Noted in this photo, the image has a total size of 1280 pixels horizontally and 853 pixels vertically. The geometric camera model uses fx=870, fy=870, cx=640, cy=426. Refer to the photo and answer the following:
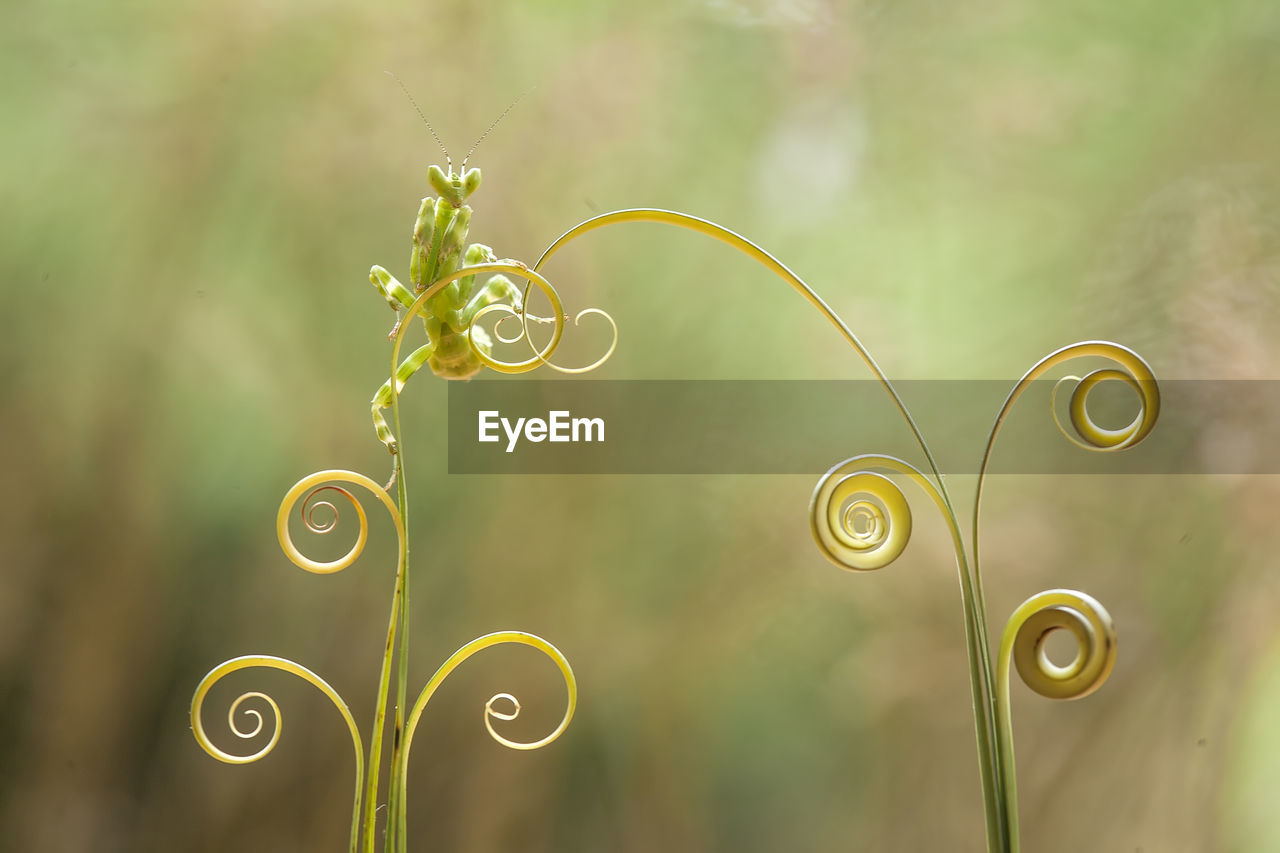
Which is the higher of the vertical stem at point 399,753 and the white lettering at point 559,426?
the white lettering at point 559,426

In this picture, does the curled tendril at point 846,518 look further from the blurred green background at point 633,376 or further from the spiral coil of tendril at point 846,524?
the blurred green background at point 633,376

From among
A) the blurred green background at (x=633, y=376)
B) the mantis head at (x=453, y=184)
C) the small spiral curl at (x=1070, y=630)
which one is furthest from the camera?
the blurred green background at (x=633, y=376)

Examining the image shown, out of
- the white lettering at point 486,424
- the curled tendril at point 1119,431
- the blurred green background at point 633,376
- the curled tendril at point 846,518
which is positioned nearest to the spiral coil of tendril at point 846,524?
the curled tendril at point 846,518

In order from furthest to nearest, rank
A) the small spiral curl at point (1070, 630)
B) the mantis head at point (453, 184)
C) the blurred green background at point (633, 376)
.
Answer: the blurred green background at point (633, 376), the mantis head at point (453, 184), the small spiral curl at point (1070, 630)

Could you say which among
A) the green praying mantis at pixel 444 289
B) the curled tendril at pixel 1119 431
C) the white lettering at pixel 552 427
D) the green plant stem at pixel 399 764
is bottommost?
the green plant stem at pixel 399 764

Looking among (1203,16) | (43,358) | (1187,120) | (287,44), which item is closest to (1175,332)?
(1187,120)

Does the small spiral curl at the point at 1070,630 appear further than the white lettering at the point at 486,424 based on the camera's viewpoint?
No

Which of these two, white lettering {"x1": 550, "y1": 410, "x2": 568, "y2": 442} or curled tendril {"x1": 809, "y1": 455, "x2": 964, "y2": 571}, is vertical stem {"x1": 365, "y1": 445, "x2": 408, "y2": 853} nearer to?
curled tendril {"x1": 809, "y1": 455, "x2": 964, "y2": 571}

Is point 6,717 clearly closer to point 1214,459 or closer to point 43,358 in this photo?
point 43,358
